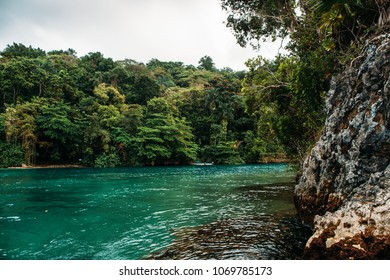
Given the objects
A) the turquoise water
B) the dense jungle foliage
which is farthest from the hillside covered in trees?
the turquoise water

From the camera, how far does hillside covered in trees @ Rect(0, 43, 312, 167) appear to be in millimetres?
33594

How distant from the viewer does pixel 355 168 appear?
17.1 ft

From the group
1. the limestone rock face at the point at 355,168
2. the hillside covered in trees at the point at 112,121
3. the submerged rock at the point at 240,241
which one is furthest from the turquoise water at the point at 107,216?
the hillside covered in trees at the point at 112,121

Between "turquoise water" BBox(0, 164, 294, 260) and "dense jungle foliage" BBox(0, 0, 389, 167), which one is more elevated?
"dense jungle foliage" BBox(0, 0, 389, 167)

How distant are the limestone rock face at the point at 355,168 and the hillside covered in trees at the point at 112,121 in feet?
64.9

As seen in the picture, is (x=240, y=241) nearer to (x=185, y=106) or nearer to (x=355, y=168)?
(x=355, y=168)

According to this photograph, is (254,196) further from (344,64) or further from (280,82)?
(344,64)

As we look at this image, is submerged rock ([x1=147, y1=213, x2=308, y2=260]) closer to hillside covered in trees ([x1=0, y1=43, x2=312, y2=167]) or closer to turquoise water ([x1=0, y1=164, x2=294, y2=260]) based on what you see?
turquoise water ([x1=0, y1=164, x2=294, y2=260])

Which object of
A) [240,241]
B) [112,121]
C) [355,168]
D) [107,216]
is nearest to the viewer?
[355,168]

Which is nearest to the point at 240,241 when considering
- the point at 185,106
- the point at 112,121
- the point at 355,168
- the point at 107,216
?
the point at 355,168

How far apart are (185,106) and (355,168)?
43.0 metres

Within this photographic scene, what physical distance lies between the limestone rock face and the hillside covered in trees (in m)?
19.8

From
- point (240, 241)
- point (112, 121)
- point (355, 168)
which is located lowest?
point (240, 241)
